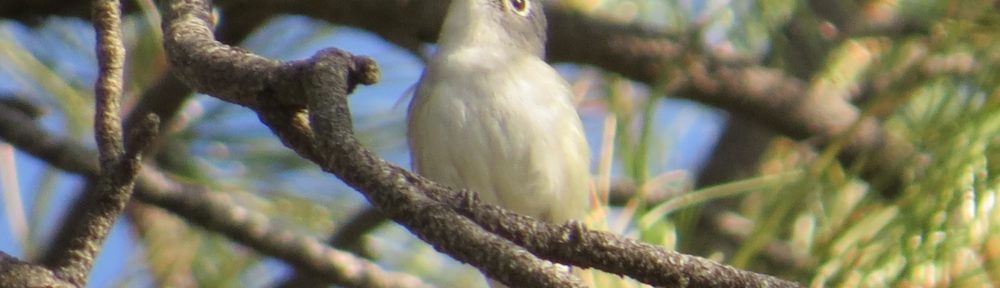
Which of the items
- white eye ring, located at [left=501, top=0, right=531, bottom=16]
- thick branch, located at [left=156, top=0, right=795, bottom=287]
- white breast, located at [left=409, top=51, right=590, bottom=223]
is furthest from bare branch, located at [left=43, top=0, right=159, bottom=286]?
white eye ring, located at [left=501, top=0, right=531, bottom=16]

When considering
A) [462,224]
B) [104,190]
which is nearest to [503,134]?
[104,190]

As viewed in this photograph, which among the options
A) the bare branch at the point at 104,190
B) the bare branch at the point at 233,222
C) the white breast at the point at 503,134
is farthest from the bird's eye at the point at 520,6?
the bare branch at the point at 104,190

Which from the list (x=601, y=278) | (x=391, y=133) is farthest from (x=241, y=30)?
(x=601, y=278)

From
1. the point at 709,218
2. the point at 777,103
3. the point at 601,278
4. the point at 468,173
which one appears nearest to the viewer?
the point at 601,278

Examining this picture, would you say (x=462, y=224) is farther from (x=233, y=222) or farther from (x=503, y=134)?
(x=233, y=222)

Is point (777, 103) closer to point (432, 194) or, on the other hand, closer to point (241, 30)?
point (241, 30)

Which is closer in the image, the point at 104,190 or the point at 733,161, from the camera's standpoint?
the point at 104,190

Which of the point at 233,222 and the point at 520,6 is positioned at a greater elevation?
the point at 520,6

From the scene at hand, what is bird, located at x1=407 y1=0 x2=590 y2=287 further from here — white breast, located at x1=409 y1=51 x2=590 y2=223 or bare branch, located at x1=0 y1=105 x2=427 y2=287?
bare branch, located at x1=0 y1=105 x2=427 y2=287
